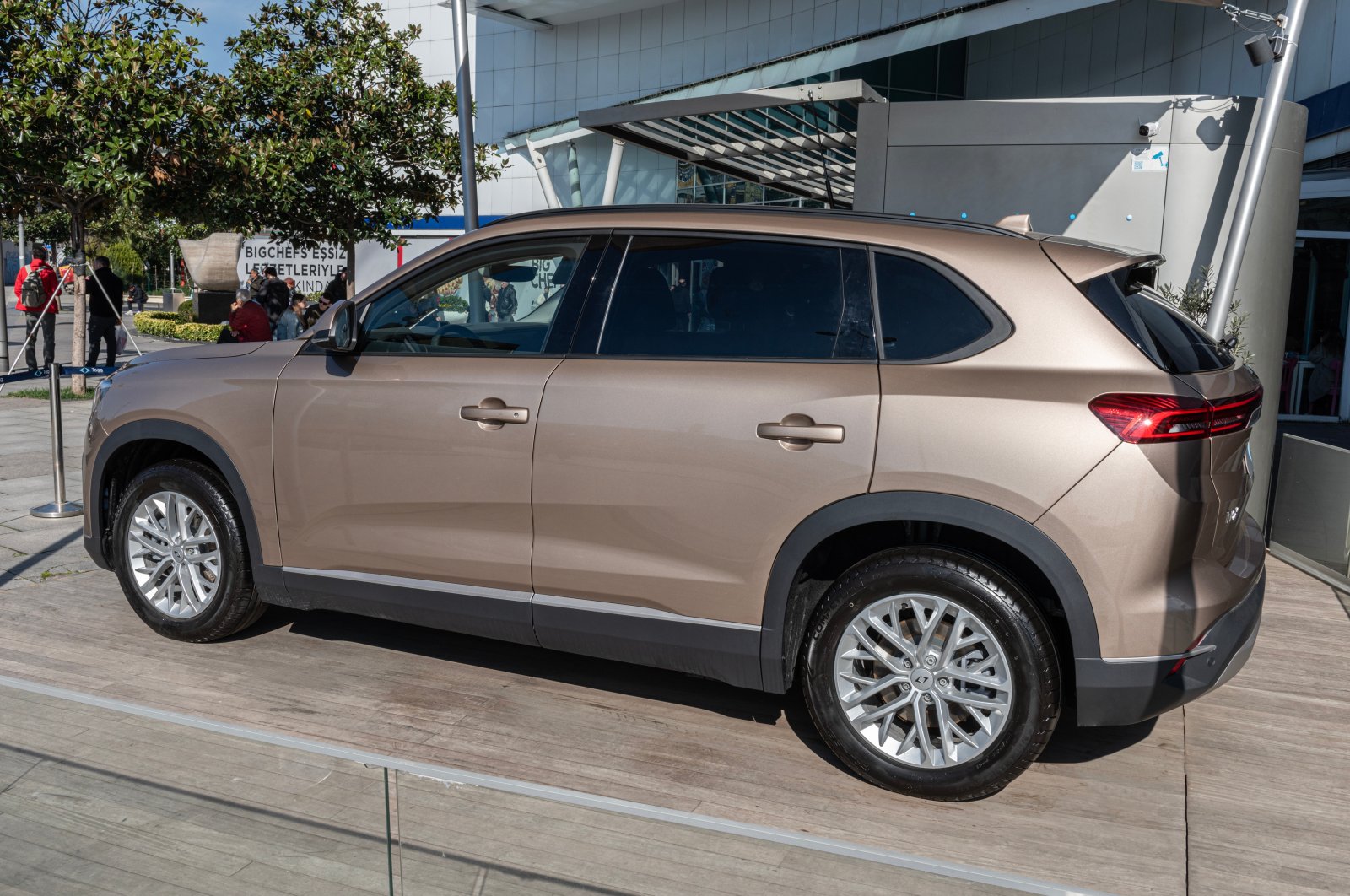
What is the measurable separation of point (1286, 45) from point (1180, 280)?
1723 mm

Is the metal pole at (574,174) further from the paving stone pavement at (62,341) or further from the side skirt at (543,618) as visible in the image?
the side skirt at (543,618)

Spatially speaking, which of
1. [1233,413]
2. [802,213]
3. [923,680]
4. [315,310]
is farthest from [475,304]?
[315,310]

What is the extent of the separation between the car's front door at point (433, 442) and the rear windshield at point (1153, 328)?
185cm

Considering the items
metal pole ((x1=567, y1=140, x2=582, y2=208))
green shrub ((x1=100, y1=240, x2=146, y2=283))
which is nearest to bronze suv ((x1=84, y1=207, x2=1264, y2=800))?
metal pole ((x1=567, y1=140, x2=582, y2=208))

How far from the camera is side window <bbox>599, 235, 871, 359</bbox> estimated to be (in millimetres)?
4004

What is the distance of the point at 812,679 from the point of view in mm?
3949

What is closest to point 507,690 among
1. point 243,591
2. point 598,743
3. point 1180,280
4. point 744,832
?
point 598,743

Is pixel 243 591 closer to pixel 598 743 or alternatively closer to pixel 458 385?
pixel 458 385

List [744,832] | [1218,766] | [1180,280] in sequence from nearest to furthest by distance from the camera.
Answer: [744,832], [1218,766], [1180,280]

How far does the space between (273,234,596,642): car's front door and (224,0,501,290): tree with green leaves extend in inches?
447

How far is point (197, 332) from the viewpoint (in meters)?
27.5

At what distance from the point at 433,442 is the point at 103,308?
49.4ft

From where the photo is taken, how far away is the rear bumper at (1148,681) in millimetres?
3605

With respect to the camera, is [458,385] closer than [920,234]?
No
